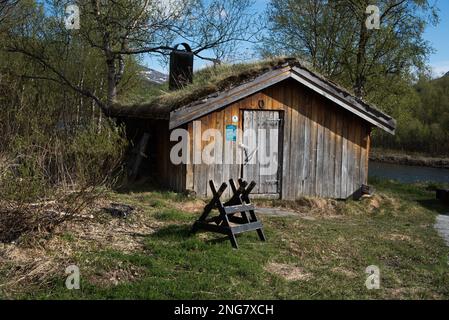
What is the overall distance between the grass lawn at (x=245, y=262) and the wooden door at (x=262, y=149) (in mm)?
2330

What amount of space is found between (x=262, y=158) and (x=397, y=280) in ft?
19.3

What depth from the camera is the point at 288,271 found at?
21.6 feet

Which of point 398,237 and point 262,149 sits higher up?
point 262,149

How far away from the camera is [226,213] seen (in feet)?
24.3

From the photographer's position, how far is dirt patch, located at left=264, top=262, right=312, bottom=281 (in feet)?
20.8

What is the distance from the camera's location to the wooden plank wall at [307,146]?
38.0 feet

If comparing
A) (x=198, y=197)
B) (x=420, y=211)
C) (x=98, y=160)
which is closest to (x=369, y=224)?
(x=420, y=211)

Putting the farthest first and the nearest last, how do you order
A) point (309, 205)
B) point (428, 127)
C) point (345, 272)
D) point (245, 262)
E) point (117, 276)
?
point (428, 127), point (309, 205), point (345, 272), point (245, 262), point (117, 276)

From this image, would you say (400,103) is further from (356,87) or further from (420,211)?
(420,211)

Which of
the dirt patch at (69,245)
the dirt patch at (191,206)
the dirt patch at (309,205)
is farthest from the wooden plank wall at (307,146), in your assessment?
the dirt patch at (69,245)

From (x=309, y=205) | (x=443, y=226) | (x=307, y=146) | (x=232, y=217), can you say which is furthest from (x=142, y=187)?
(x=443, y=226)

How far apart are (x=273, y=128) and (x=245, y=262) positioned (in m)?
5.92

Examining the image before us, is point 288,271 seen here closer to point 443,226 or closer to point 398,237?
point 398,237

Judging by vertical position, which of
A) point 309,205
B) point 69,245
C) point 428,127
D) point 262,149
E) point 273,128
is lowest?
point 69,245
